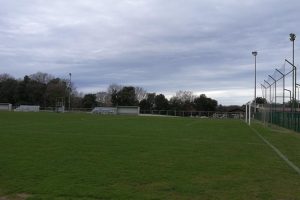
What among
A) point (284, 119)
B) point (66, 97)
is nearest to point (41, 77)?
point (66, 97)

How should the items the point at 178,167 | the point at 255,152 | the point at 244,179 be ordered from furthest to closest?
the point at 255,152
the point at 178,167
the point at 244,179

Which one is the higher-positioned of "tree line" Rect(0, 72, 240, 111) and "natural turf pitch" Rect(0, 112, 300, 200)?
"tree line" Rect(0, 72, 240, 111)

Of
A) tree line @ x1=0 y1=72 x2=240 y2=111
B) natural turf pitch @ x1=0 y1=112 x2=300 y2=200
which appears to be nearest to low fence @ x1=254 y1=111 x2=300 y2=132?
natural turf pitch @ x1=0 y1=112 x2=300 y2=200

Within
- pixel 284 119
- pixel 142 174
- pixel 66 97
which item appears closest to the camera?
pixel 142 174

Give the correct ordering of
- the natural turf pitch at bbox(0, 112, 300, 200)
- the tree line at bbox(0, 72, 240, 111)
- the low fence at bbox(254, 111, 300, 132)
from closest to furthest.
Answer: the natural turf pitch at bbox(0, 112, 300, 200) < the low fence at bbox(254, 111, 300, 132) < the tree line at bbox(0, 72, 240, 111)

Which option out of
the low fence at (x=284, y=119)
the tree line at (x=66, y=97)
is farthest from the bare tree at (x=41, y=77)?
the low fence at (x=284, y=119)

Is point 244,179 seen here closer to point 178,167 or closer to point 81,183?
point 178,167

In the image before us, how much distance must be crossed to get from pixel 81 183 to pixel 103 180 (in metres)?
0.56

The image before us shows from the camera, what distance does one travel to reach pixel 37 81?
137125 mm

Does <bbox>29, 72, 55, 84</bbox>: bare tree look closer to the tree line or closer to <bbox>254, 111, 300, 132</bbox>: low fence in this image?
the tree line

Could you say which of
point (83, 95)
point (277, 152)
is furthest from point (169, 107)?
point (277, 152)

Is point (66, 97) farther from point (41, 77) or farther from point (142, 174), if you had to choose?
point (142, 174)

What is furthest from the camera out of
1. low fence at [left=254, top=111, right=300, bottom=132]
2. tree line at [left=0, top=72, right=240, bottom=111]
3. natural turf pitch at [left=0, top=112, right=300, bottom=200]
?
tree line at [left=0, top=72, right=240, bottom=111]

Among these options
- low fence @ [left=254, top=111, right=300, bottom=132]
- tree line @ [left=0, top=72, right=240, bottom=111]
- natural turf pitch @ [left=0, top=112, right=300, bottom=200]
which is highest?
tree line @ [left=0, top=72, right=240, bottom=111]
